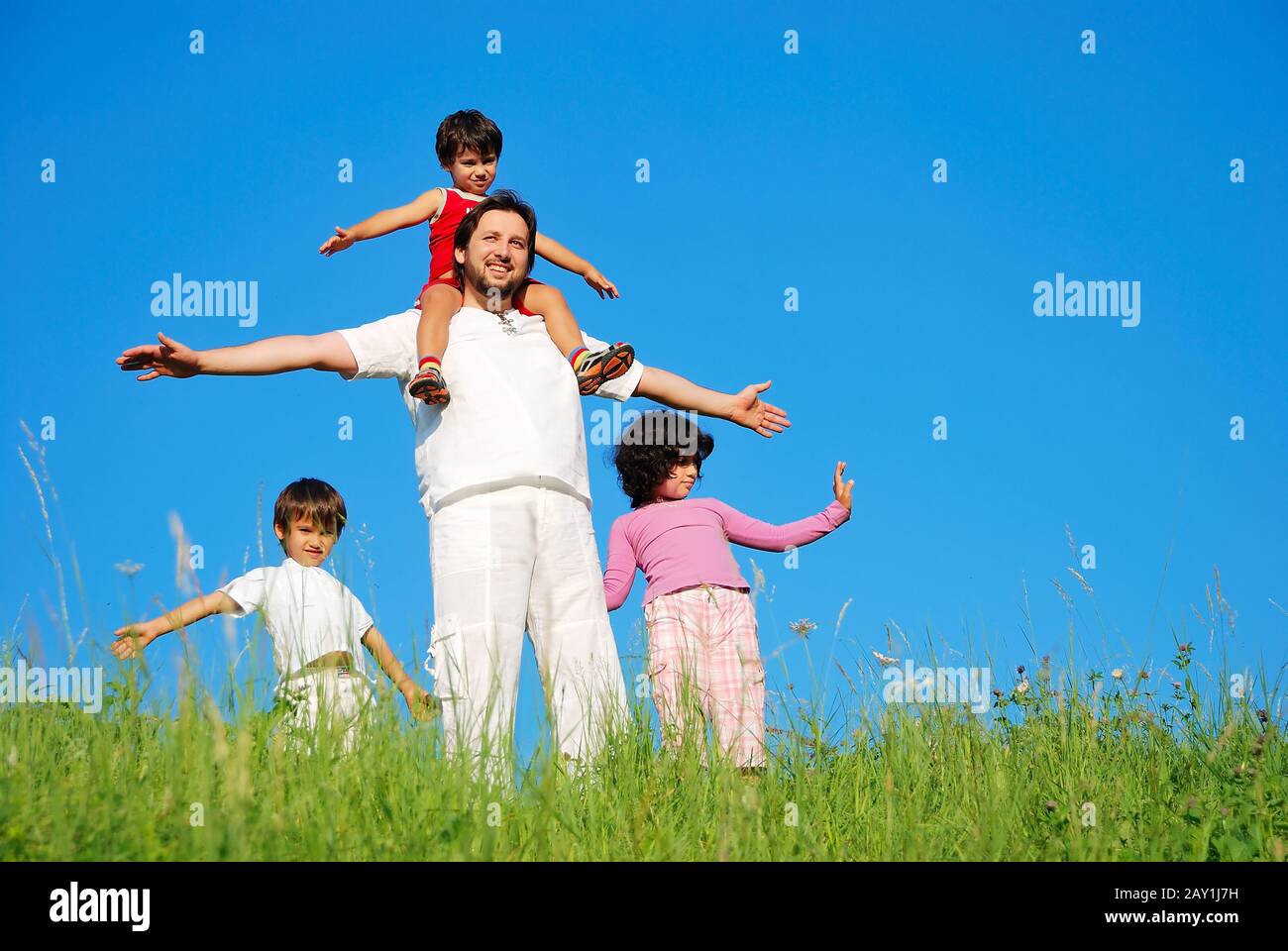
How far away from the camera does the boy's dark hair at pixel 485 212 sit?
16.9 feet

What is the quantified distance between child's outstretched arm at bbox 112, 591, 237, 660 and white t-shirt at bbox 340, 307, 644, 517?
3.25 ft

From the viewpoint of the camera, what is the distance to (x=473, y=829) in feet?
11.3

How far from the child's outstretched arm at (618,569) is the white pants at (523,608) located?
1176 millimetres

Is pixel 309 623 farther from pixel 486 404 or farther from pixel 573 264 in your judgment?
pixel 573 264

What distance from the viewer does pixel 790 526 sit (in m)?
6.47

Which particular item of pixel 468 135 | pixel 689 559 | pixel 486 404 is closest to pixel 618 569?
pixel 689 559

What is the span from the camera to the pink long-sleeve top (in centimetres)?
611

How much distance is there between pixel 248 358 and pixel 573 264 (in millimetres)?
2565

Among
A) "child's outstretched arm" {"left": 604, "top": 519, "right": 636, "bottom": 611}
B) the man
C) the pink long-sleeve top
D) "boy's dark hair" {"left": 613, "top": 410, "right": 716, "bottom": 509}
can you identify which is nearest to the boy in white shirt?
the man

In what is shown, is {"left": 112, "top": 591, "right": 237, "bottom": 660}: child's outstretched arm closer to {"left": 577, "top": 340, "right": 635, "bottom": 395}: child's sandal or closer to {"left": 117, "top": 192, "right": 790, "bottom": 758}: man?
{"left": 117, "top": 192, "right": 790, "bottom": 758}: man
